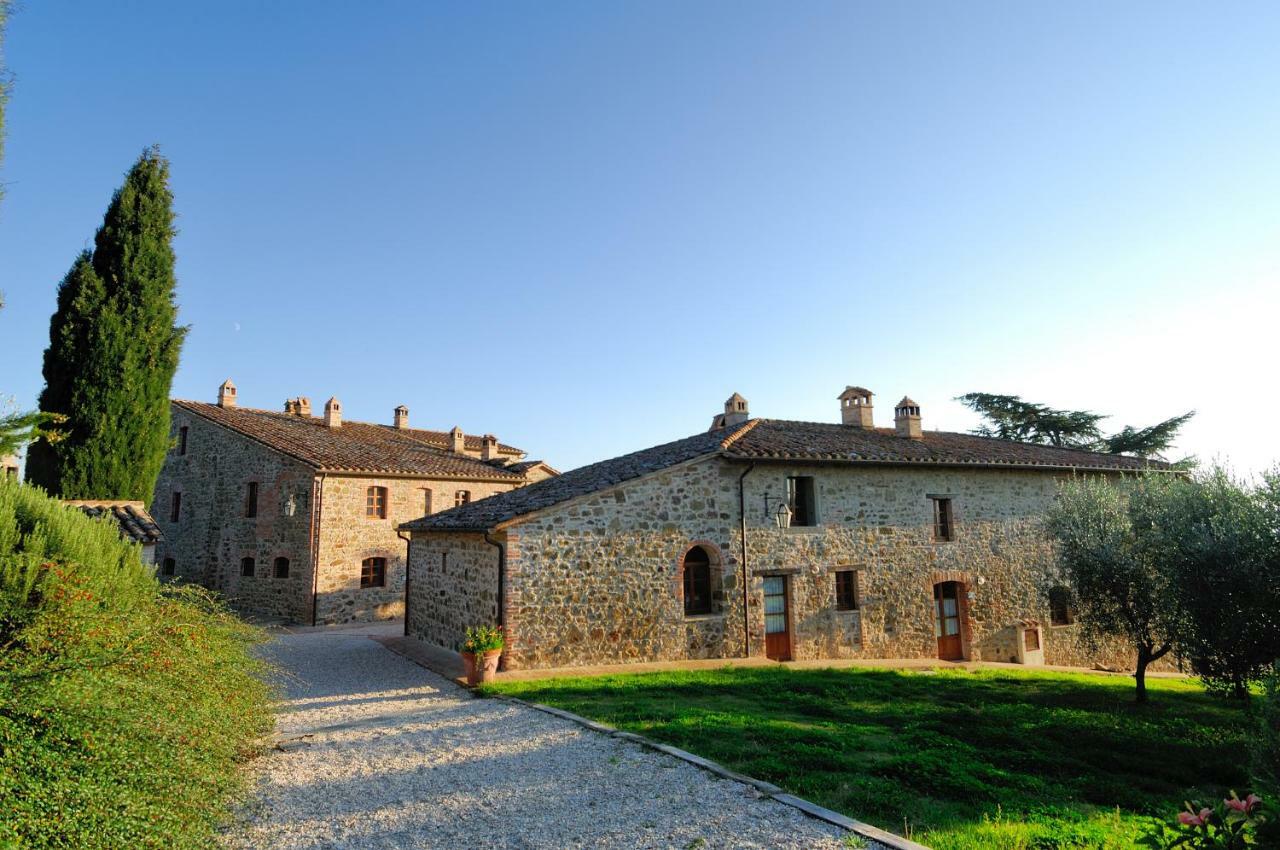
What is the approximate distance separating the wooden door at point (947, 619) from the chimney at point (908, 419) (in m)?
4.40

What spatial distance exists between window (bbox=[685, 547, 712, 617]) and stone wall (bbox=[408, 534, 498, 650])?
3.89m

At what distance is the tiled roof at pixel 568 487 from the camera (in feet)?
39.5

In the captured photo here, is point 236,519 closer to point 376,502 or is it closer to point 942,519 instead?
point 376,502

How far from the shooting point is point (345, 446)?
22.2 metres

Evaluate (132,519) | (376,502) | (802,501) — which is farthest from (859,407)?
(132,519)

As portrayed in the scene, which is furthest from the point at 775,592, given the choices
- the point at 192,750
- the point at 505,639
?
Answer: the point at 192,750

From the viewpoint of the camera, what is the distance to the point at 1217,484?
1105 centimetres

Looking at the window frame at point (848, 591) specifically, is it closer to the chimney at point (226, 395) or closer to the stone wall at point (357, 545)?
the stone wall at point (357, 545)

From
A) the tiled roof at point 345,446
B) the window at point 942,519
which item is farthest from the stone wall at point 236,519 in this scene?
the window at point 942,519

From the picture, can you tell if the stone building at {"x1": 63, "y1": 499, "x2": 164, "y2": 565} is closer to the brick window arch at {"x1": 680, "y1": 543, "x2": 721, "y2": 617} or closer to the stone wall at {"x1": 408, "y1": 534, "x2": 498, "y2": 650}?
the stone wall at {"x1": 408, "y1": 534, "x2": 498, "y2": 650}

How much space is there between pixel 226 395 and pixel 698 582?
69.8 feet

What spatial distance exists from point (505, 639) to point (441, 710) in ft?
6.88

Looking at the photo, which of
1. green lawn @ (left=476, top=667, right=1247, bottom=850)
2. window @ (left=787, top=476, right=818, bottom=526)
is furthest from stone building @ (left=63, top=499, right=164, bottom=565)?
window @ (left=787, top=476, right=818, bottom=526)

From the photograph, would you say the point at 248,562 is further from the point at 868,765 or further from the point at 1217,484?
the point at 1217,484
